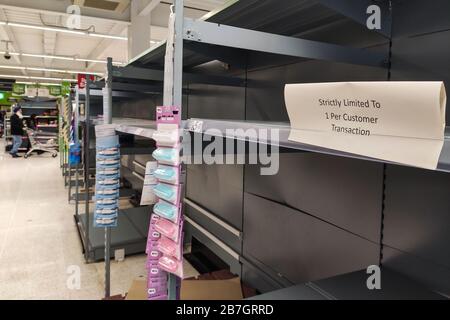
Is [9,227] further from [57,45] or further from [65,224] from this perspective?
[57,45]

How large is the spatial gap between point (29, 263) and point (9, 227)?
1.33 m

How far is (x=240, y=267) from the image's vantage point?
2787 mm

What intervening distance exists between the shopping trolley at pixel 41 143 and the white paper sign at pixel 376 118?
40.5ft

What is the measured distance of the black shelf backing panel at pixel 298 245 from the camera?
175 centimetres

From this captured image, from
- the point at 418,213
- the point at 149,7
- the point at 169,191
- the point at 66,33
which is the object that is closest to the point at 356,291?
the point at 418,213

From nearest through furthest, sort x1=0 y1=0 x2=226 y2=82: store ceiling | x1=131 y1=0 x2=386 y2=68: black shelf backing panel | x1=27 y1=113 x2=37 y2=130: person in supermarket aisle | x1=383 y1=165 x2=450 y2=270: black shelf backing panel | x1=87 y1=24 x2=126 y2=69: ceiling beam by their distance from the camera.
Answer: x1=383 y1=165 x2=450 y2=270: black shelf backing panel < x1=131 y1=0 x2=386 y2=68: black shelf backing panel < x1=0 y1=0 x2=226 y2=82: store ceiling < x1=87 y1=24 x2=126 y2=69: ceiling beam < x1=27 y1=113 x2=37 y2=130: person in supermarket aisle

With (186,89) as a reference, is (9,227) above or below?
below

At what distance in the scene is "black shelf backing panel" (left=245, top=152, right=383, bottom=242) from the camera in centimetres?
162

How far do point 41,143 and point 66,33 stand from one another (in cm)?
411

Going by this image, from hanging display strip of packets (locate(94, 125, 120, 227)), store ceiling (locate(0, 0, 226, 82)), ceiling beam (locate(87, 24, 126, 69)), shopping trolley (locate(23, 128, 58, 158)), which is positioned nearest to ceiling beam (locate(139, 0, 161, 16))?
store ceiling (locate(0, 0, 226, 82))

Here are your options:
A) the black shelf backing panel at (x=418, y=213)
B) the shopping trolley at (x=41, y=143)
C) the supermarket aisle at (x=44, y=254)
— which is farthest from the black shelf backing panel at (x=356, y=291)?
the shopping trolley at (x=41, y=143)

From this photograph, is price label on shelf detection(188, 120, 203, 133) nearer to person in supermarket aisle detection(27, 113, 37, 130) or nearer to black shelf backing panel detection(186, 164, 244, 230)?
black shelf backing panel detection(186, 164, 244, 230)

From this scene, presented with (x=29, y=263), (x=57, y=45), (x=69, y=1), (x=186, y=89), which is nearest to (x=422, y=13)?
(x=186, y=89)

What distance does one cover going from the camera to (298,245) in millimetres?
2145
